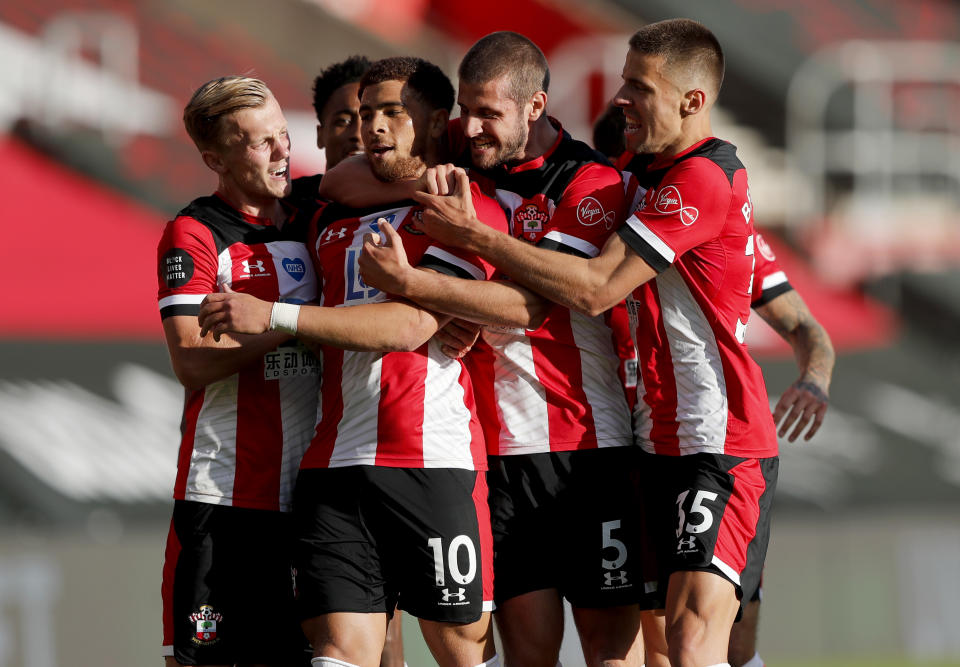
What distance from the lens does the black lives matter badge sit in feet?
14.2

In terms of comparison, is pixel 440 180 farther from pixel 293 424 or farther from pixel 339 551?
pixel 339 551

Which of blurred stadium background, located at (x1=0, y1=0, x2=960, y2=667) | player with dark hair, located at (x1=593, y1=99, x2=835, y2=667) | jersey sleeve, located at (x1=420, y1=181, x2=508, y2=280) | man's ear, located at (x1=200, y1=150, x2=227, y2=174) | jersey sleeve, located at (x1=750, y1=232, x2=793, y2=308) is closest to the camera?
jersey sleeve, located at (x1=420, y1=181, x2=508, y2=280)

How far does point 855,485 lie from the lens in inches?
464

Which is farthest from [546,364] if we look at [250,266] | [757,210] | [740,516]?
[757,210]

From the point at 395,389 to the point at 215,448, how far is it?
723mm

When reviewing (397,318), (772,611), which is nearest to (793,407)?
(397,318)

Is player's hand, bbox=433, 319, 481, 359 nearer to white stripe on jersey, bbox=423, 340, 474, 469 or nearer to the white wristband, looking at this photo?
white stripe on jersey, bbox=423, 340, 474, 469

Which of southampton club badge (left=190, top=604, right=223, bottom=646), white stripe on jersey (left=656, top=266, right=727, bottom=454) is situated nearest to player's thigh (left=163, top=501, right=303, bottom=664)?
southampton club badge (left=190, top=604, right=223, bottom=646)

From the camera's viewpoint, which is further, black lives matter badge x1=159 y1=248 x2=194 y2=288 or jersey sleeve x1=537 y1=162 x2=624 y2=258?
black lives matter badge x1=159 y1=248 x2=194 y2=288

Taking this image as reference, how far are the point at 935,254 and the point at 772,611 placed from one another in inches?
204

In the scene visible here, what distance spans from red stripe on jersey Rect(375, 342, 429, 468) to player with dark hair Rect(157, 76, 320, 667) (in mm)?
448

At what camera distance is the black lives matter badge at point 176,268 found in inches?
171

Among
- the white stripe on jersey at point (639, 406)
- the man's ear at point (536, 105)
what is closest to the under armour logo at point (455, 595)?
the white stripe on jersey at point (639, 406)

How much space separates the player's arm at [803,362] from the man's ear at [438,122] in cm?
147
